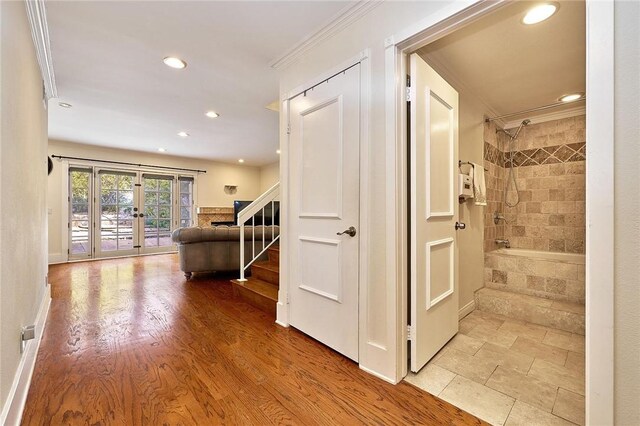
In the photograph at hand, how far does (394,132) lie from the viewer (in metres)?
1.58

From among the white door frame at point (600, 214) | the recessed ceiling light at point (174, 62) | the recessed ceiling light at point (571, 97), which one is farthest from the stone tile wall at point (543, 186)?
the recessed ceiling light at point (174, 62)

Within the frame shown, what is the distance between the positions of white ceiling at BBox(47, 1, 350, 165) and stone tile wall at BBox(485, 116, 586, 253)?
8.46 feet

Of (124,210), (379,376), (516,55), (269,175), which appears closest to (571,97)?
(516,55)

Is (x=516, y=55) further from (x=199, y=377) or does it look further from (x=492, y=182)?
(x=199, y=377)

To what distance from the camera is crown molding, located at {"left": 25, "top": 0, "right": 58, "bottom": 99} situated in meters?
1.68

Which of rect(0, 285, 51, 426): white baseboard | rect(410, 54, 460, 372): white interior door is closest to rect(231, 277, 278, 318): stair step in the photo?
rect(410, 54, 460, 372): white interior door

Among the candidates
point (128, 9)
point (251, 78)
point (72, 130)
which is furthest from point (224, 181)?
point (128, 9)

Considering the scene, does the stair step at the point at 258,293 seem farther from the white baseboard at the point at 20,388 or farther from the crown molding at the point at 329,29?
the crown molding at the point at 329,29

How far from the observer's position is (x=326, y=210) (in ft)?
6.55

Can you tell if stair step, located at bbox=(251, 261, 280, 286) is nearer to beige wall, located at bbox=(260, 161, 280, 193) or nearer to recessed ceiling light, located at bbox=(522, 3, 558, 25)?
recessed ceiling light, located at bbox=(522, 3, 558, 25)

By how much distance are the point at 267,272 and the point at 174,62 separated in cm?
230

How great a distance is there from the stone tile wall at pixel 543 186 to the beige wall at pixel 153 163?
6.45m

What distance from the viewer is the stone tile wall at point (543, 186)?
320 cm

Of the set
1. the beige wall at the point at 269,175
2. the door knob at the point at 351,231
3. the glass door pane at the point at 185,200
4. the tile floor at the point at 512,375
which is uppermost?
the beige wall at the point at 269,175
